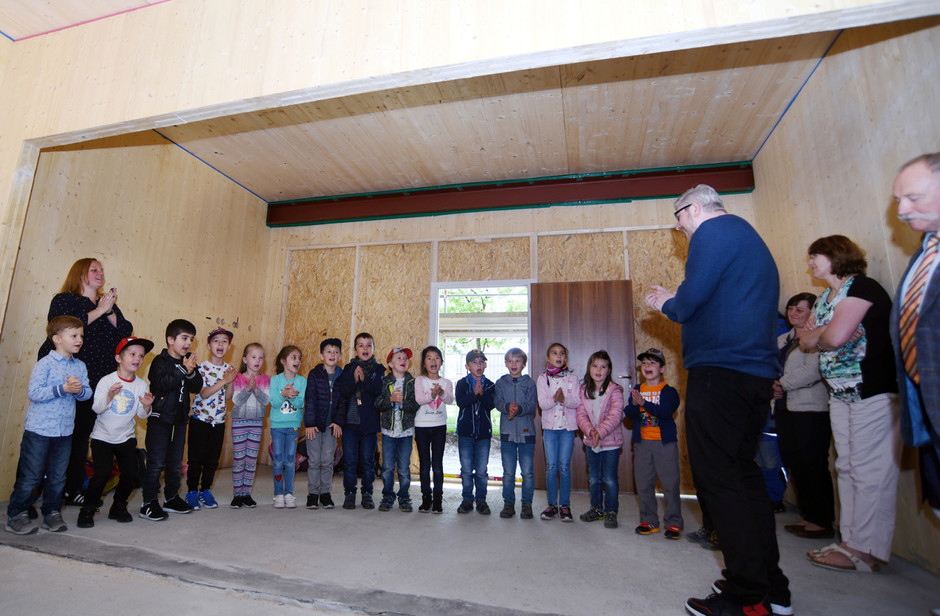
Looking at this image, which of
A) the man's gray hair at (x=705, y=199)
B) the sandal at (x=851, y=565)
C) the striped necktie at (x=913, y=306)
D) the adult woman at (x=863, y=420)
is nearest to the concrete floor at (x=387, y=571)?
the sandal at (x=851, y=565)

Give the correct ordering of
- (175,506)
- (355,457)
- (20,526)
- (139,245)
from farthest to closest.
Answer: (139,245) < (355,457) < (175,506) < (20,526)

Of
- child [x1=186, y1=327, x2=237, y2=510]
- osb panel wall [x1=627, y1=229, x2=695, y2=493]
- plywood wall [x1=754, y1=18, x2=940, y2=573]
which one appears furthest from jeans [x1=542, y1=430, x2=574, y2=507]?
child [x1=186, y1=327, x2=237, y2=510]

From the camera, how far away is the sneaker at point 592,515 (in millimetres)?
3693

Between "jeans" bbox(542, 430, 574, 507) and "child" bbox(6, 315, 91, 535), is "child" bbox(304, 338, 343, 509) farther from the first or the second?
"jeans" bbox(542, 430, 574, 507)

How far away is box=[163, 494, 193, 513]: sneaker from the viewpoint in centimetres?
362

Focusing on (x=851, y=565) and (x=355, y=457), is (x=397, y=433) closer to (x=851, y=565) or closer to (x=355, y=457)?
(x=355, y=457)

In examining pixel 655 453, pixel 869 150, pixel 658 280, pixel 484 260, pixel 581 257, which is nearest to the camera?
pixel 869 150

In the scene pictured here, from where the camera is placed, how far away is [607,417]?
3756 millimetres

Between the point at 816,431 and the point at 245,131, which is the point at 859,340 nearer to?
the point at 816,431

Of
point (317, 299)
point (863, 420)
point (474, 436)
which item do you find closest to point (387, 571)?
point (474, 436)

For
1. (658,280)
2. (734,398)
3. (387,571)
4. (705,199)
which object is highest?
(658,280)

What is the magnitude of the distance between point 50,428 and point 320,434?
1765mm

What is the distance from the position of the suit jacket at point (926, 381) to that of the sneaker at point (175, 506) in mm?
4312

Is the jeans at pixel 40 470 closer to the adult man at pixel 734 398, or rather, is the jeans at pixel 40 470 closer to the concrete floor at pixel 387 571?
the concrete floor at pixel 387 571
